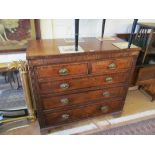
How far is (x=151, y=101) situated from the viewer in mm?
2113

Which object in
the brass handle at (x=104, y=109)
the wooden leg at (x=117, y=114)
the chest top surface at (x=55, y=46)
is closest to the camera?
the chest top surface at (x=55, y=46)

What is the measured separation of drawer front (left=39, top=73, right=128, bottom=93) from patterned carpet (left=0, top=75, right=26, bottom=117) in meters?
0.52

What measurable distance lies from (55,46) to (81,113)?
31.0 inches

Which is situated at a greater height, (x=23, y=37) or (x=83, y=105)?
(x=23, y=37)

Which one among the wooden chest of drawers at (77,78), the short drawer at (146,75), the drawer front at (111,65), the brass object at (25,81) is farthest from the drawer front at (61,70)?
the short drawer at (146,75)

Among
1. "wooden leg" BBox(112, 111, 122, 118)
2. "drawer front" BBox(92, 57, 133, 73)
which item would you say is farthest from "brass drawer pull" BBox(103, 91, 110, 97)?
"wooden leg" BBox(112, 111, 122, 118)

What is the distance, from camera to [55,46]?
1.25 meters

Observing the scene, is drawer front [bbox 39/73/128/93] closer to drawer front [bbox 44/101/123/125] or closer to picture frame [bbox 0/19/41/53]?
→ drawer front [bbox 44/101/123/125]

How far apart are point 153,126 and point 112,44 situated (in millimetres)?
1203

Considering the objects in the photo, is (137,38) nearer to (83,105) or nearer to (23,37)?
(83,105)

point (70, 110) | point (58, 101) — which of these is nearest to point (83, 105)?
point (70, 110)

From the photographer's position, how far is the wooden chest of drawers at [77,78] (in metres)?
1.12

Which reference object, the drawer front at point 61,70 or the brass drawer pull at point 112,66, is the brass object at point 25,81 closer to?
the drawer front at point 61,70

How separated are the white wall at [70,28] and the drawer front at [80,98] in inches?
24.5
